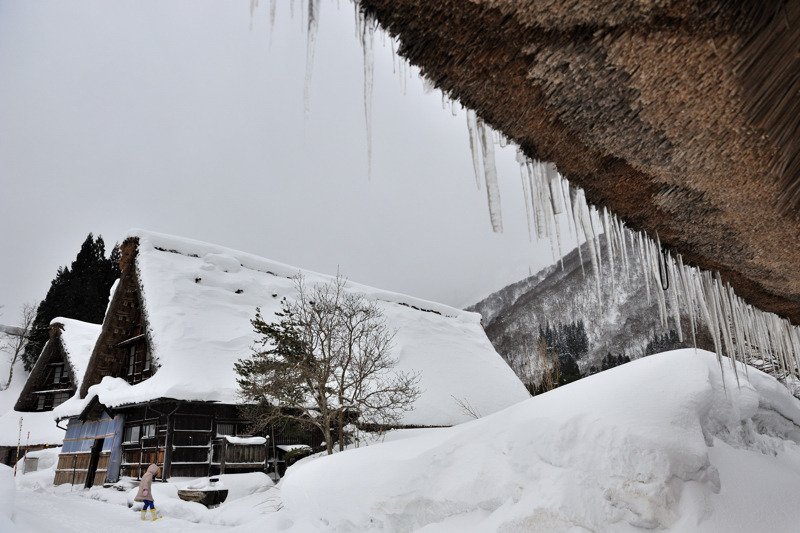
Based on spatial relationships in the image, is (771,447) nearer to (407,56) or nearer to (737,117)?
(737,117)

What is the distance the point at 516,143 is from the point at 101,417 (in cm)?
1727

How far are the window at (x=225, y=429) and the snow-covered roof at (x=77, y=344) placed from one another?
9.22 metres

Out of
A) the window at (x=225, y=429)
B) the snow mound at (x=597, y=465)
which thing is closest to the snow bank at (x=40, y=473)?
the window at (x=225, y=429)

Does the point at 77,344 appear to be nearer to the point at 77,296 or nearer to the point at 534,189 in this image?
the point at 77,296

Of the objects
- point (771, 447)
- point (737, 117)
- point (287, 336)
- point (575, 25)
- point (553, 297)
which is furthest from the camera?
point (553, 297)

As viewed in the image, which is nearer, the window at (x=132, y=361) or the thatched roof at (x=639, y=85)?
the thatched roof at (x=639, y=85)

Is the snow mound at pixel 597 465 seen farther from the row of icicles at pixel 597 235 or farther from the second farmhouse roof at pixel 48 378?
the second farmhouse roof at pixel 48 378

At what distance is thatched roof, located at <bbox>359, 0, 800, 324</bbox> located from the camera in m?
1.80

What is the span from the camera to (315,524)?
5.94m

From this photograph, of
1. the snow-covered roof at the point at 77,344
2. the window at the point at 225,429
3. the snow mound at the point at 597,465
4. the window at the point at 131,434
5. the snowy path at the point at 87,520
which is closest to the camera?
the snow mound at the point at 597,465

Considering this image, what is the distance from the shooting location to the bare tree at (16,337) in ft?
106

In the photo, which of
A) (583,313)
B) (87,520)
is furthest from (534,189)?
(583,313)

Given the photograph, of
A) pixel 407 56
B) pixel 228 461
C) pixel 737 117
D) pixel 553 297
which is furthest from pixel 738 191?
pixel 553 297

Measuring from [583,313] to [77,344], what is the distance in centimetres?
5140
